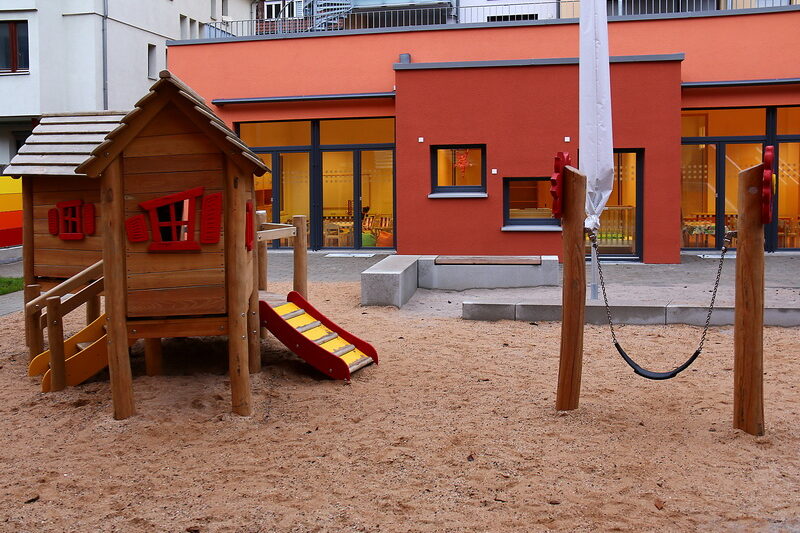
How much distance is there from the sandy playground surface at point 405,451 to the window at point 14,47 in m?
23.9

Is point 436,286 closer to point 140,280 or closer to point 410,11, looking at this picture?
point 140,280

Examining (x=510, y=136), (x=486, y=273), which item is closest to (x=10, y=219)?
(x=510, y=136)

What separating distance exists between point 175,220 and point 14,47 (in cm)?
2617

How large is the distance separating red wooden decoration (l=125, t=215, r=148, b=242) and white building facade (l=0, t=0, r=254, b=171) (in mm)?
23315

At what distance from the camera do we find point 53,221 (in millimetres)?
8430

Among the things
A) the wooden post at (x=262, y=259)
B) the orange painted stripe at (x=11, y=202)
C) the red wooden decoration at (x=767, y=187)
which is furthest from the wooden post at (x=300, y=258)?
the orange painted stripe at (x=11, y=202)

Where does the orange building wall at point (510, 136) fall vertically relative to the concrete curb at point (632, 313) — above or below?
above

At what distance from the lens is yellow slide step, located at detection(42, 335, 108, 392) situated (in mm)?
7172

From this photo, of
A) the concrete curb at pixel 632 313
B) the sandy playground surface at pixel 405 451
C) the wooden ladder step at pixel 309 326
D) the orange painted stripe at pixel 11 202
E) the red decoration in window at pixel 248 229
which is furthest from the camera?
the orange painted stripe at pixel 11 202

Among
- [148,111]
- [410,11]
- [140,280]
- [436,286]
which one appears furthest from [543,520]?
[410,11]

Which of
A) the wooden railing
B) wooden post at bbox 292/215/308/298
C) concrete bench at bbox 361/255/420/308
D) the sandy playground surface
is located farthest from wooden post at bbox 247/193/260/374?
concrete bench at bbox 361/255/420/308

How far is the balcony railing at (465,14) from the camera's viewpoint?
2531cm

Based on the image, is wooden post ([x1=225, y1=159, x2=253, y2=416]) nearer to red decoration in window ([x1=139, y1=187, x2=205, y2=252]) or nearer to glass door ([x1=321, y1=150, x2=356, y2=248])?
red decoration in window ([x1=139, y1=187, x2=205, y2=252])

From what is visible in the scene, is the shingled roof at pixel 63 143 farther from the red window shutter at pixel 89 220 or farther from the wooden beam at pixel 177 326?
the wooden beam at pixel 177 326
